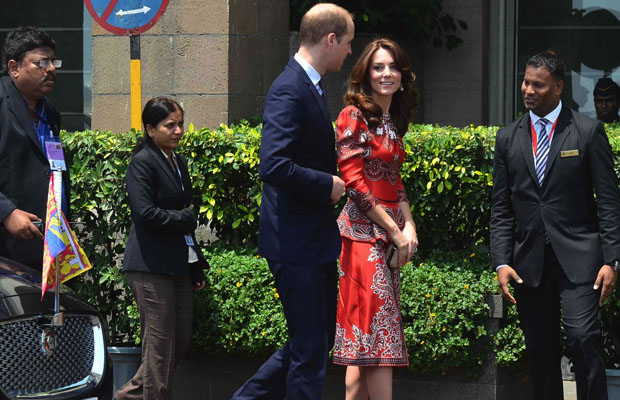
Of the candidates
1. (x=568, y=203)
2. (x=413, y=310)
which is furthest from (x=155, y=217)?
(x=568, y=203)

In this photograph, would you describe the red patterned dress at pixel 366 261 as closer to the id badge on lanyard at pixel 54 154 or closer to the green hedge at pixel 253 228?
the green hedge at pixel 253 228

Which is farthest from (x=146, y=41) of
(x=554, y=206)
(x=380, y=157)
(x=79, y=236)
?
(x=554, y=206)

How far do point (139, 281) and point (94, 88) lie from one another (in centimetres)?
331

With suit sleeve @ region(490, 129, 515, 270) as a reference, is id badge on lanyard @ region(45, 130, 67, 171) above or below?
above

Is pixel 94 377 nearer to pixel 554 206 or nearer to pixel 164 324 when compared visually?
pixel 164 324

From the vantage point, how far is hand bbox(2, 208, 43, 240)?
20.6 feet

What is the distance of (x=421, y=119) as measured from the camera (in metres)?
12.7

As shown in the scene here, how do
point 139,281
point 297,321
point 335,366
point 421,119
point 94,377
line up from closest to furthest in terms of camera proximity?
point 297,321 → point 94,377 → point 139,281 → point 335,366 → point 421,119

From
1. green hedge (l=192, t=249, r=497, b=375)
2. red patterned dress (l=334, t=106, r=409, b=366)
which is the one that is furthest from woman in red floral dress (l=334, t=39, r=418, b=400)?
green hedge (l=192, t=249, r=497, b=375)

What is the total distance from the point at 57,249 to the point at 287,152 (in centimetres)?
→ 145

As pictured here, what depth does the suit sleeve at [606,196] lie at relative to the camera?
6352 mm

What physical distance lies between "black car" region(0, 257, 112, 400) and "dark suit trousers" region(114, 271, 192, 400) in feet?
2.71

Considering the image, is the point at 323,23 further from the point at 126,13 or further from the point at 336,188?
the point at 126,13

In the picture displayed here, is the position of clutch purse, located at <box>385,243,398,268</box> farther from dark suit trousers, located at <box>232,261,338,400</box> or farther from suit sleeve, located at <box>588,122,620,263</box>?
suit sleeve, located at <box>588,122,620,263</box>
